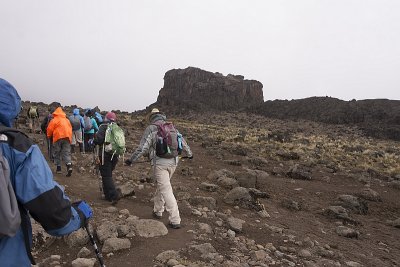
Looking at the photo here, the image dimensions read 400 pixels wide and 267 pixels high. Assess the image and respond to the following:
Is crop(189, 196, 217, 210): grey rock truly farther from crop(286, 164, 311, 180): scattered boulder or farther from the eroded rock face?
the eroded rock face

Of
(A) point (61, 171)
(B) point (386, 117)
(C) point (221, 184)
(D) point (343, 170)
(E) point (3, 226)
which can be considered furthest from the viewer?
(B) point (386, 117)

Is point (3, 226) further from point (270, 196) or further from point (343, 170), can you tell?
point (343, 170)

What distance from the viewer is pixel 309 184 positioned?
12.5 metres

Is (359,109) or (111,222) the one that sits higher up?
(359,109)

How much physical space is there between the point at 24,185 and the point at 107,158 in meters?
5.23

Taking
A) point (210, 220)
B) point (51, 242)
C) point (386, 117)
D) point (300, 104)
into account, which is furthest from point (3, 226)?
point (300, 104)

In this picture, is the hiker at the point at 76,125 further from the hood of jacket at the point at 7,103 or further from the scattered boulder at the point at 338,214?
the hood of jacket at the point at 7,103

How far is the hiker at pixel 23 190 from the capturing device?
2070 mm

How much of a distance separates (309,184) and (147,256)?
8.76 metres

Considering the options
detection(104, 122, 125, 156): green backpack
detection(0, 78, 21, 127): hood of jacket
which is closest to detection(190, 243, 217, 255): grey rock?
detection(104, 122, 125, 156): green backpack

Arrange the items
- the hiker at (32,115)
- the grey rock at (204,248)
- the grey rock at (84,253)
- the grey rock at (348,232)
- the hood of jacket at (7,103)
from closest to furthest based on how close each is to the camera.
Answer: the hood of jacket at (7,103) < the grey rock at (84,253) < the grey rock at (204,248) < the grey rock at (348,232) < the hiker at (32,115)

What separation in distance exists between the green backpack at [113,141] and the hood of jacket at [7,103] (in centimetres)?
484

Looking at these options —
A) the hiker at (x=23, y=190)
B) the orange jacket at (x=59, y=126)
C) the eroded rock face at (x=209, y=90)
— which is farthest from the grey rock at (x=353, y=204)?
the eroded rock face at (x=209, y=90)

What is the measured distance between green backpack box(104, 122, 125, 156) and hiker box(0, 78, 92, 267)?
16.0 ft
